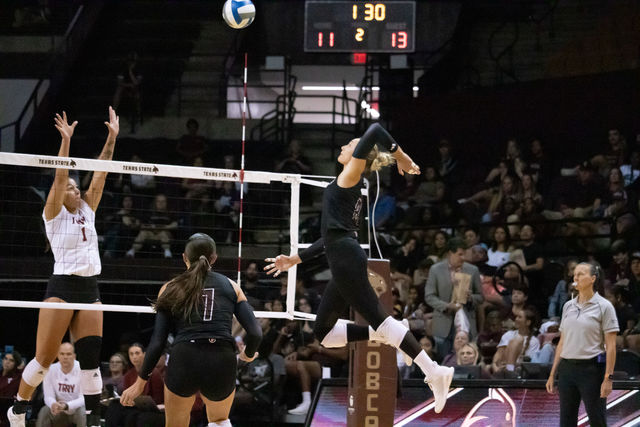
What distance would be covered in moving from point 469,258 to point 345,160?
7.39m

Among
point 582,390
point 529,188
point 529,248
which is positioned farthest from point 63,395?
point 529,188

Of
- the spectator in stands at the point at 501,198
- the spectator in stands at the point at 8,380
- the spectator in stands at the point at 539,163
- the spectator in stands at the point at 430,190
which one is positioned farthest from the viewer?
the spectator in stands at the point at 430,190

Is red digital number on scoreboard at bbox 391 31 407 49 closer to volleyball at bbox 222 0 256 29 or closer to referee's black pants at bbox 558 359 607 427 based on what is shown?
volleyball at bbox 222 0 256 29

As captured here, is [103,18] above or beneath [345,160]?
above

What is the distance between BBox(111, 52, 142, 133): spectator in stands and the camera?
18.8 metres

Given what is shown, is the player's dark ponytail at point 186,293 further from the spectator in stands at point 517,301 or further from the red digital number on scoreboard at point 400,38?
the red digital number on scoreboard at point 400,38

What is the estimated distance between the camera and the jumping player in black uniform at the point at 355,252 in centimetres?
740

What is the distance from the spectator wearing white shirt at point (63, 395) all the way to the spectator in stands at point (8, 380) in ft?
2.48

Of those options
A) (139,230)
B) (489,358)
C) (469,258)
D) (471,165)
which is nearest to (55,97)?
(139,230)

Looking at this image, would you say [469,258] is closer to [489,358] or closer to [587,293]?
[489,358]

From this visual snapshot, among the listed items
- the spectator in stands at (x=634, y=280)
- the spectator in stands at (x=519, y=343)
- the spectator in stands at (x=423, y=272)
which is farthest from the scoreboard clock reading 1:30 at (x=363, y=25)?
the spectator in stands at (x=519, y=343)

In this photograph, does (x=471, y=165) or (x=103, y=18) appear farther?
(x=103, y=18)

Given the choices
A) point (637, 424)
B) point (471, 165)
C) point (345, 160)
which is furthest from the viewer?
point (471, 165)

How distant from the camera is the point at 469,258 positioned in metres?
14.7
